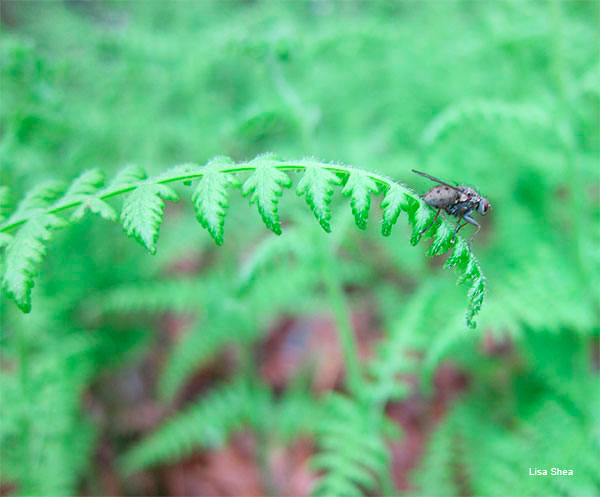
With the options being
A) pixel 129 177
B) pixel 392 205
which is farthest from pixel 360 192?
pixel 129 177

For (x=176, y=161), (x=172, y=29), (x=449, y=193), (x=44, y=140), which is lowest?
(x=449, y=193)

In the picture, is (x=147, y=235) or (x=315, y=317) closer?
(x=147, y=235)

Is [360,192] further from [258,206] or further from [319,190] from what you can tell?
[258,206]

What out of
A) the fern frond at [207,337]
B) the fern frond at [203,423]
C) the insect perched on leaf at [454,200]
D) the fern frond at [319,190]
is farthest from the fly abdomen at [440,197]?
the fern frond at [203,423]

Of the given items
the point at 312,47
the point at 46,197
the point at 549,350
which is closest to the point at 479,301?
the point at 46,197

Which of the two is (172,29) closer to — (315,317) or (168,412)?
(315,317)

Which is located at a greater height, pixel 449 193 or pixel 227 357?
pixel 227 357
